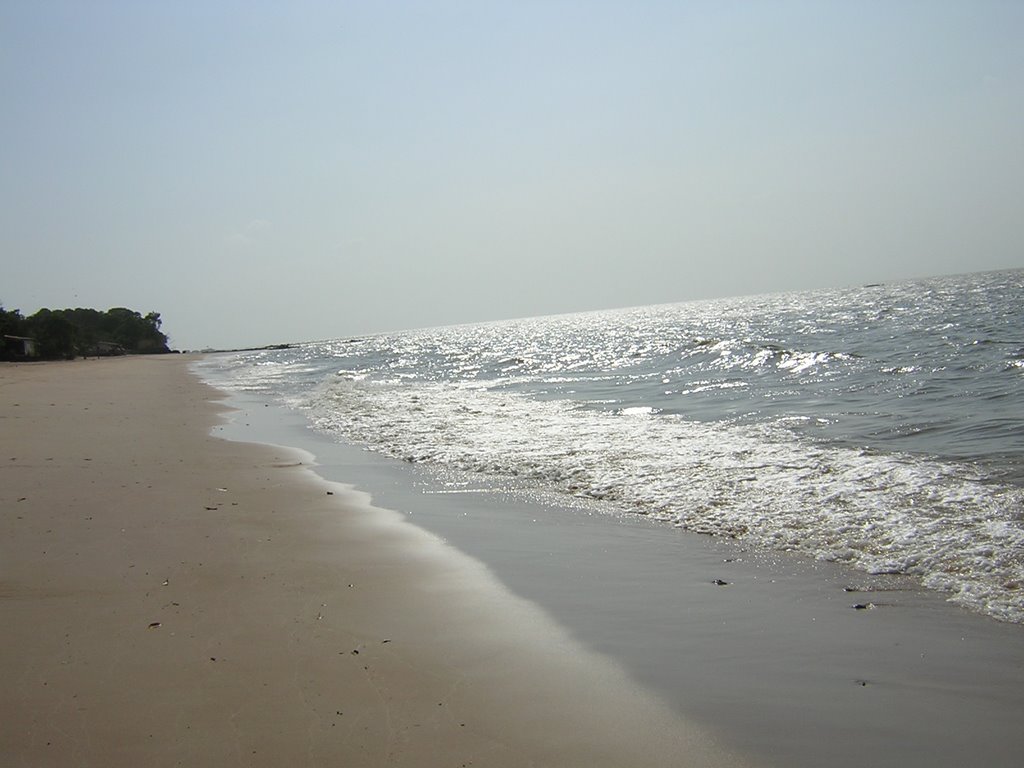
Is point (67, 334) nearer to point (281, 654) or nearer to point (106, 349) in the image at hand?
point (106, 349)

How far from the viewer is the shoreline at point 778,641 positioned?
11.0ft

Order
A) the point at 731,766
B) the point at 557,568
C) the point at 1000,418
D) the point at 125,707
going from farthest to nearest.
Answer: the point at 1000,418, the point at 557,568, the point at 125,707, the point at 731,766

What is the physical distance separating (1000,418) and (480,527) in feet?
30.2

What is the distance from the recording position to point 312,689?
380 cm

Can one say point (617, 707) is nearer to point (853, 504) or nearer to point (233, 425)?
point (853, 504)

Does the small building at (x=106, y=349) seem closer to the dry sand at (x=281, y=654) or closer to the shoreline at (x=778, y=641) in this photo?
the dry sand at (x=281, y=654)

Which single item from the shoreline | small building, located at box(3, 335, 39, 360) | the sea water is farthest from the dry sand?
small building, located at box(3, 335, 39, 360)

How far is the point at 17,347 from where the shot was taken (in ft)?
214

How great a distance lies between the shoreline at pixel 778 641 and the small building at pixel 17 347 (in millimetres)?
70499

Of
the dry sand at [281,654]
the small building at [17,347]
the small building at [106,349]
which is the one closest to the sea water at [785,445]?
the dry sand at [281,654]

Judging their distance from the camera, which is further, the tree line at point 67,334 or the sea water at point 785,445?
the tree line at point 67,334

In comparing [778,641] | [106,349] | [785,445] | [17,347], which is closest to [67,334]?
[17,347]

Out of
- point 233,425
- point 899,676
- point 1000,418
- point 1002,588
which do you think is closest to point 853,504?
point 1002,588

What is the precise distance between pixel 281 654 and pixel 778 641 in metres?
2.77
